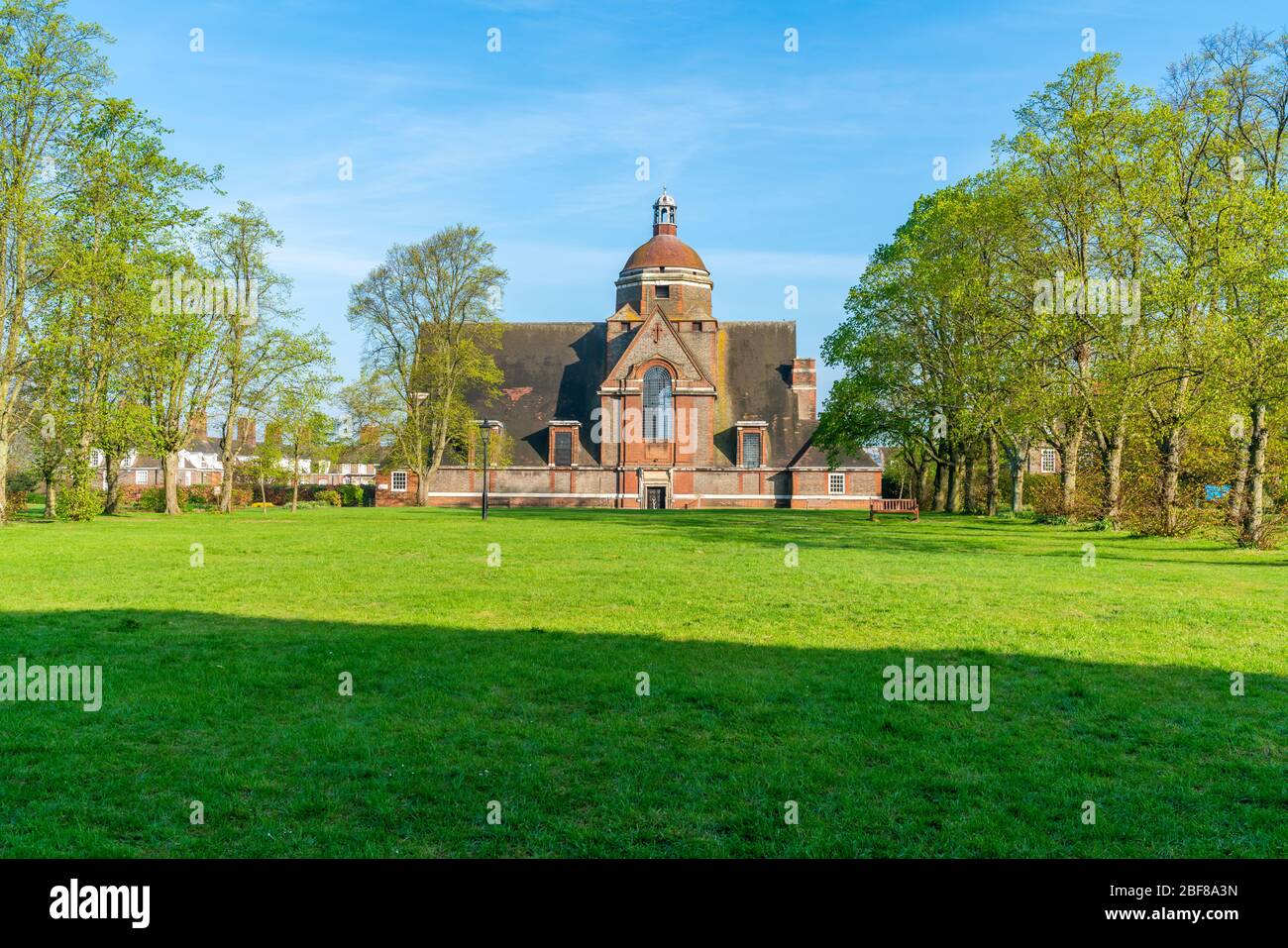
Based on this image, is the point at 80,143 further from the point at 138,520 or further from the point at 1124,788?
the point at 1124,788

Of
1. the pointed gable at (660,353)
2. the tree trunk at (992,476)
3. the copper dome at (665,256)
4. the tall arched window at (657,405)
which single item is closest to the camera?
the tree trunk at (992,476)

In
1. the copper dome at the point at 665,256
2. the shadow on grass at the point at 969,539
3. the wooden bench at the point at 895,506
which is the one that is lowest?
the shadow on grass at the point at 969,539

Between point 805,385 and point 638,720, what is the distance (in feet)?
219

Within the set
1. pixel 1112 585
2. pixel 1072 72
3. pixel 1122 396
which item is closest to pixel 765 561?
pixel 1112 585

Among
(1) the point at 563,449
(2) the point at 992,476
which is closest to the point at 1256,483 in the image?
(2) the point at 992,476

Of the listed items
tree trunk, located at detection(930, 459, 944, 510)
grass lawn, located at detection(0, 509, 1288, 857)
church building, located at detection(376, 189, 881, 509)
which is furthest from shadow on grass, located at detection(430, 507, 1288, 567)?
church building, located at detection(376, 189, 881, 509)

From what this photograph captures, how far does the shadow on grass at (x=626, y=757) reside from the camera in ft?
18.1

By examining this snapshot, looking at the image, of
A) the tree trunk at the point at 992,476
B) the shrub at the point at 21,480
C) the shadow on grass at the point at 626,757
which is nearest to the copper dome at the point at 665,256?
the tree trunk at the point at 992,476

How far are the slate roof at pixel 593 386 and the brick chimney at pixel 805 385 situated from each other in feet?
1.88

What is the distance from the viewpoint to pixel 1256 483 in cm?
2662

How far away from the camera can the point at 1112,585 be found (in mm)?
17094

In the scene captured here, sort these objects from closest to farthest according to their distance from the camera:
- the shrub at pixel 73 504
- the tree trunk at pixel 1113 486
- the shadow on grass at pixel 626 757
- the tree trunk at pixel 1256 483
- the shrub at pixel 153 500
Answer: the shadow on grass at pixel 626 757, the tree trunk at pixel 1256 483, the tree trunk at pixel 1113 486, the shrub at pixel 73 504, the shrub at pixel 153 500

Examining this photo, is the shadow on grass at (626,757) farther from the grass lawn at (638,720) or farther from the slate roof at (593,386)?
the slate roof at (593,386)
